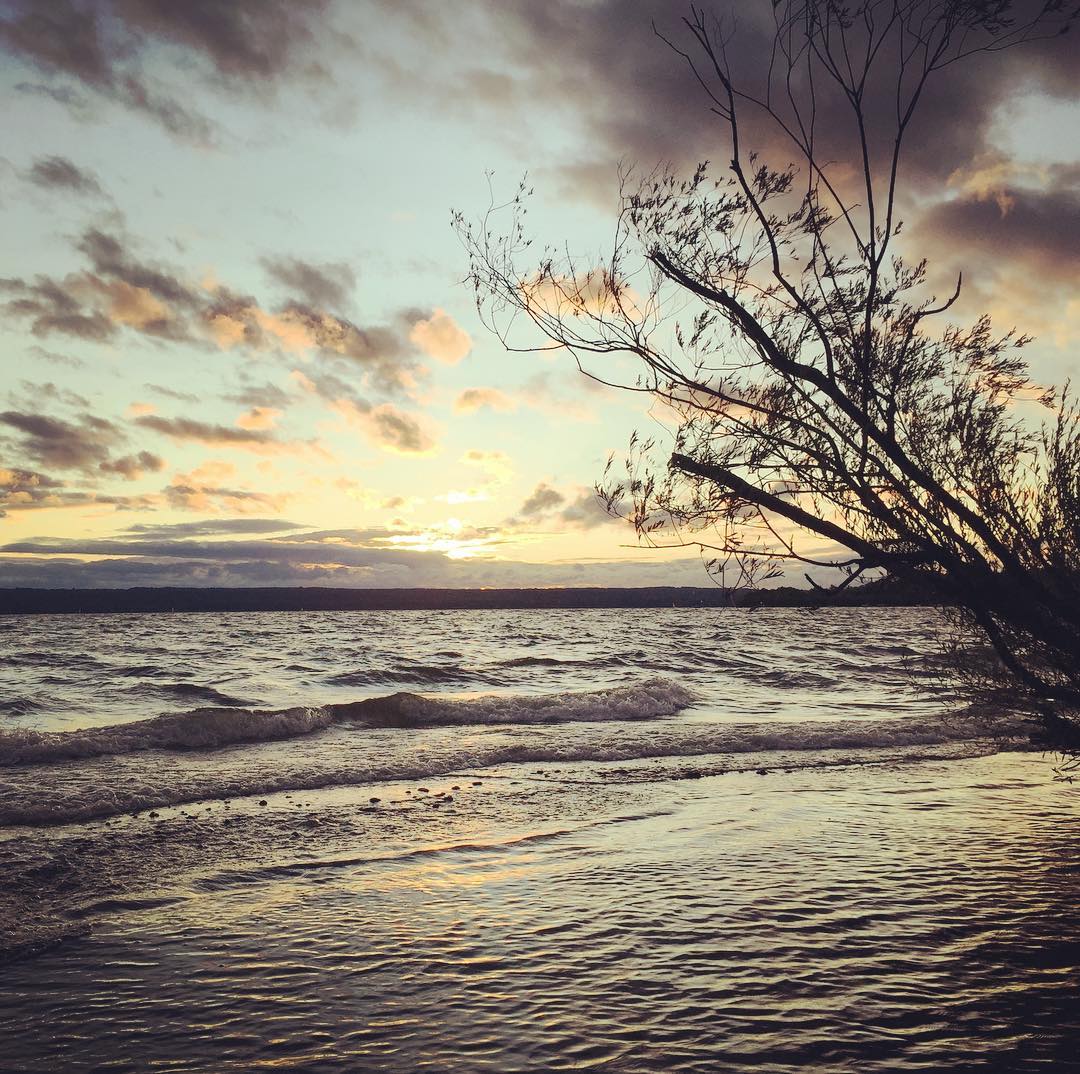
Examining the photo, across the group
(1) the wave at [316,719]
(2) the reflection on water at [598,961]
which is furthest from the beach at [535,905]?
(1) the wave at [316,719]

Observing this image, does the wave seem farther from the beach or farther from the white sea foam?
the white sea foam

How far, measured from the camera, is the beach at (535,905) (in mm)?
5102

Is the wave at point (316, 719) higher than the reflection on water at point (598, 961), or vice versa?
A: the reflection on water at point (598, 961)

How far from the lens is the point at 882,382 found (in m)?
7.52

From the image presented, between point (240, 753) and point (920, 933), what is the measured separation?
15051 mm

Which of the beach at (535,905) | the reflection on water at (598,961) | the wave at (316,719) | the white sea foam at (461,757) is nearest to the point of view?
the reflection on water at (598,961)

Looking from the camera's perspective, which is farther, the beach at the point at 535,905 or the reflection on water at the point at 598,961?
the beach at the point at 535,905

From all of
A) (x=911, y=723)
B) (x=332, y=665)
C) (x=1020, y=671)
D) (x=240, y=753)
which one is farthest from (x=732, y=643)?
(x=1020, y=671)

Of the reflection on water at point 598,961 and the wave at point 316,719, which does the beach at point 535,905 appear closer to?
the reflection on water at point 598,961

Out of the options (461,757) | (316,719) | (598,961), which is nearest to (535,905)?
(598,961)

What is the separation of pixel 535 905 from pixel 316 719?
52.9 feet

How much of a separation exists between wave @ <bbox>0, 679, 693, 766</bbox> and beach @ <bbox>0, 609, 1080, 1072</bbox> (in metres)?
0.20

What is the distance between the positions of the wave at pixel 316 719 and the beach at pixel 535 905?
7.8 inches

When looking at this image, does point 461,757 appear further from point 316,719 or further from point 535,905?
point 535,905
